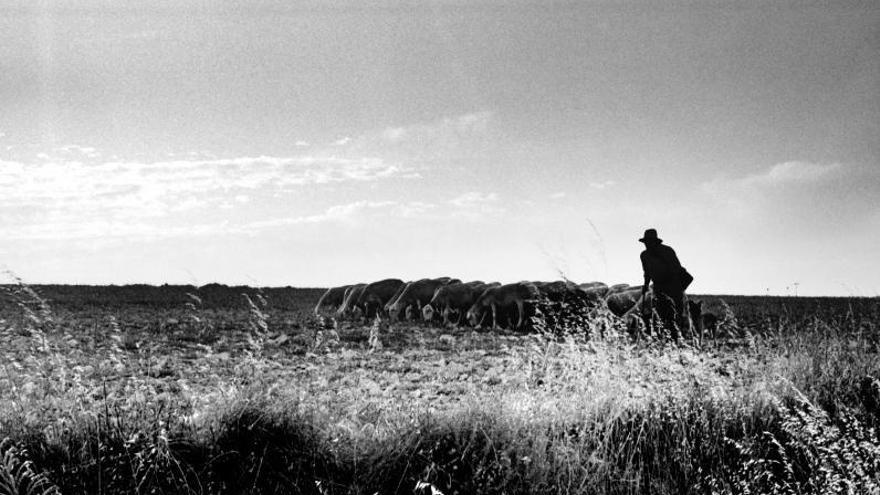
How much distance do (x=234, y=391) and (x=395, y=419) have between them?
1196 mm

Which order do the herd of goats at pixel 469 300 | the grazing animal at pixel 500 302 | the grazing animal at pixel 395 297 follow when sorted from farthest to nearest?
the grazing animal at pixel 395 297 → the grazing animal at pixel 500 302 → the herd of goats at pixel 469 300

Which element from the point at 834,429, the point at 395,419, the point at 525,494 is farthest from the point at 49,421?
the point at 834,429

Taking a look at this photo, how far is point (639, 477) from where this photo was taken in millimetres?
3887

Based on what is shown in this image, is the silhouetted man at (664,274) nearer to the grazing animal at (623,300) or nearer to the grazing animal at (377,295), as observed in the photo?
the grazing animal at (623,300)

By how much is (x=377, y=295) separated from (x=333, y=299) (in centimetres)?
383

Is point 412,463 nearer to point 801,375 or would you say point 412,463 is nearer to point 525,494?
point 525,494

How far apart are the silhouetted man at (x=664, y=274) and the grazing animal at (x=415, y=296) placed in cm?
773

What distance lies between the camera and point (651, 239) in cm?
1070

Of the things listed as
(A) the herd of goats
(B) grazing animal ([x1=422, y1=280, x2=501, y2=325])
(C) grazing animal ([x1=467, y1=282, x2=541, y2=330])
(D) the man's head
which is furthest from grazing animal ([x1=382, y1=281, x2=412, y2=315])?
(D) the man's head

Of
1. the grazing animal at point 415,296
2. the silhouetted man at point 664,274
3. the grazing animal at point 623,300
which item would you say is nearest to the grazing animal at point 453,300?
the grazing animal at point 415,296

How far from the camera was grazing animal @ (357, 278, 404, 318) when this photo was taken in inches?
746

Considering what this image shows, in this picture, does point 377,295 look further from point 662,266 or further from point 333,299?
point 662,266

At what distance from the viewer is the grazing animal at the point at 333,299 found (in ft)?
72.1

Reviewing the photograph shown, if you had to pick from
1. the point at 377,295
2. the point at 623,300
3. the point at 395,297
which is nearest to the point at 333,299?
the point at 377,295
